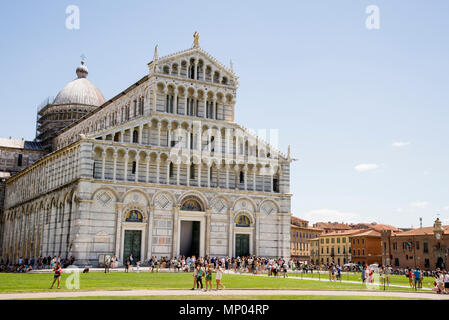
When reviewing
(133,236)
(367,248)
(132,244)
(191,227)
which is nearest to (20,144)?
(191,227)

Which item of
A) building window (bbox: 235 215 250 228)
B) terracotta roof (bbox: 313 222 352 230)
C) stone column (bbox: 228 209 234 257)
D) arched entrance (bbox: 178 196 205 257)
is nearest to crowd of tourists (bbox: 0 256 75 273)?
arched entrance (bbox: 178 196 205 257)

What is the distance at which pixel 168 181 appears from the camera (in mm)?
47438

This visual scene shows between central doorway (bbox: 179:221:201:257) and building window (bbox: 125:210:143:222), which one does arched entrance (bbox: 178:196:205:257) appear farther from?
building window (bbox: 125:210:143:222)

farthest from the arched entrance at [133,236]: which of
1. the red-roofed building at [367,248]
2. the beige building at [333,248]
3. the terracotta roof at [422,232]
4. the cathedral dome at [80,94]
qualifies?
the beige building at [333,248]

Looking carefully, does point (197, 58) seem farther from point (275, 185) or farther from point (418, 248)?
point (418, 248)

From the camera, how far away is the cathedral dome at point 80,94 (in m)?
73.4

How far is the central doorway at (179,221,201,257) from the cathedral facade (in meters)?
0.10

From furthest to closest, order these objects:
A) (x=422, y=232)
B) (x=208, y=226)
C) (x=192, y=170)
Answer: (x=422, y=232) → (x=192, y=170) → (x=208, y=226)

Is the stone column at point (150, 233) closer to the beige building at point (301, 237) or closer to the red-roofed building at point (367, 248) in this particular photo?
the red-roofed building at point (367, 248)

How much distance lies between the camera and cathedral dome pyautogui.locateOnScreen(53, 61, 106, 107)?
7344 centimetres

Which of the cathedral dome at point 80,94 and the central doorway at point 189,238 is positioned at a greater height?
the cathedral dome at point 80,94

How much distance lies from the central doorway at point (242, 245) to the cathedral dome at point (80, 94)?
3402 centimetres

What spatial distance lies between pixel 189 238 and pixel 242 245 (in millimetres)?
5122
